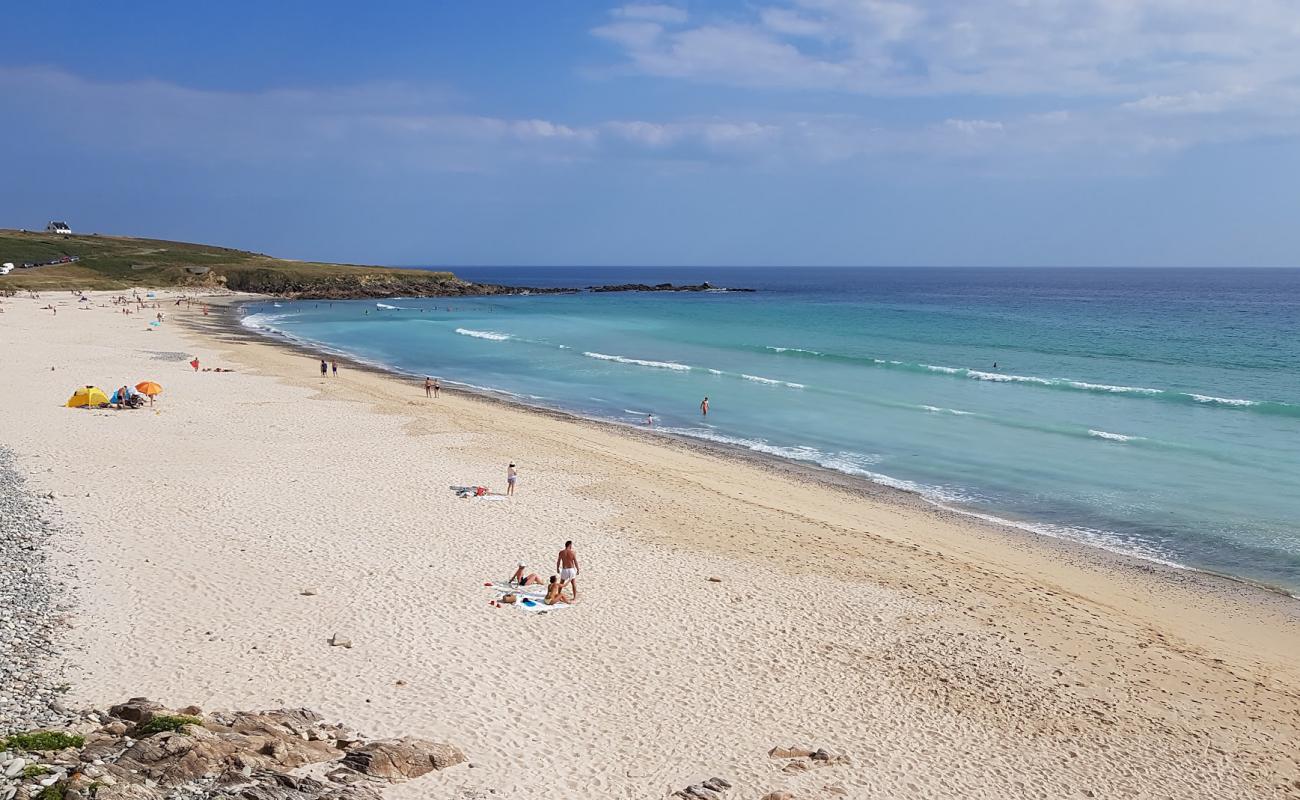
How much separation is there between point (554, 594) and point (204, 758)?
642cm

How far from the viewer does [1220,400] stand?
116ft

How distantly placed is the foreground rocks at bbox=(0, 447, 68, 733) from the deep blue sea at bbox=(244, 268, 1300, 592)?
731 inches

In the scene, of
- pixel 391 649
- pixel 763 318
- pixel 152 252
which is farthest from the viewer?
pixel 152 252

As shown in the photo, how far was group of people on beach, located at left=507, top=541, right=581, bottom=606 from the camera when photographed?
13617mm

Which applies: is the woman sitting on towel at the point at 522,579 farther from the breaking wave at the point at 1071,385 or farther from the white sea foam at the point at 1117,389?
the white sea foam at the point at 1117,389

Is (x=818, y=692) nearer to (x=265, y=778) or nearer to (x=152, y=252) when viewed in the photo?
(x=265, y=778)

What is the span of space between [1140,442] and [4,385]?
3951 cm

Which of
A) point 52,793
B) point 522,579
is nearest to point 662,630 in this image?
point 522,579

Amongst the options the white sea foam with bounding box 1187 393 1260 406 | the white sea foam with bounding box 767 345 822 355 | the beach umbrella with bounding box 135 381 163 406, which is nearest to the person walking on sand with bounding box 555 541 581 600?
the beach umbrella with bounding box 135 381 163 406

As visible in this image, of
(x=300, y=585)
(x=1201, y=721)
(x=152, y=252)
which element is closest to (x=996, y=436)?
(x=1201, y=721)

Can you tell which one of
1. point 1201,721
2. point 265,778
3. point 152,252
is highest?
point 152,252

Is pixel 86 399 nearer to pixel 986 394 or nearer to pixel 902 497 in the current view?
pixel 902 497

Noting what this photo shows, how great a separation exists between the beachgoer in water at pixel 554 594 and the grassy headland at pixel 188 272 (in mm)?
93409

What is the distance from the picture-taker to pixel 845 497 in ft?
72.1
